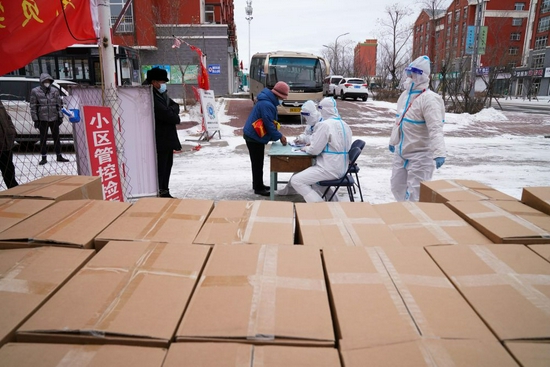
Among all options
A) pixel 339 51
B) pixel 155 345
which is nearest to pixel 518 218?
pixel 155 345

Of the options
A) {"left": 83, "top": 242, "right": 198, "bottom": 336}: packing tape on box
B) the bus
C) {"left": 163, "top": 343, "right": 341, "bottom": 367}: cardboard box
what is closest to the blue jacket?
{"left": 83, "top": 242, "right": 198, "bottom": 336}: packing tape on box

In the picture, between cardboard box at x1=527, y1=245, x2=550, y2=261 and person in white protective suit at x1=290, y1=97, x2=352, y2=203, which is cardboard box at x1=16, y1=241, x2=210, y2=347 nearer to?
cardboard box at x1=527, y1=245, x2=550, y2=261

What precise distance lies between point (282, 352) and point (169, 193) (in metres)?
4.94

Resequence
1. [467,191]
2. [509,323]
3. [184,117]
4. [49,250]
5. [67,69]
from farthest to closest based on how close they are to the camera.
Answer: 1. [184,117]
2. [67,69]
3. [467,191]
4. [49,250]
5. [509,323]

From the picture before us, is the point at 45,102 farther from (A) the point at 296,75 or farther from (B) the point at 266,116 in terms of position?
(A) the point at 296,75

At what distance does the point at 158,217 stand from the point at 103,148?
2332mm

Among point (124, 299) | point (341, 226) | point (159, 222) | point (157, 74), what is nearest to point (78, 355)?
point (124, 299)

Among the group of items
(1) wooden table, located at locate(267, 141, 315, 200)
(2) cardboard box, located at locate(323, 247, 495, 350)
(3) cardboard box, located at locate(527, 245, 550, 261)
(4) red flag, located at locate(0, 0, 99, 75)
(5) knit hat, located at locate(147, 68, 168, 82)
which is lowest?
(1) wooden table, located at locate(267, 141, 315, 200)

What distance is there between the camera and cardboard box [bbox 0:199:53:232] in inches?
78.5

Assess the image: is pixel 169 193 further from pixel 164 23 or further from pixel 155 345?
pixel 164 23

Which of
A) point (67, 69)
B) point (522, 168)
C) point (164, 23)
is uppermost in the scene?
point (164, 23)

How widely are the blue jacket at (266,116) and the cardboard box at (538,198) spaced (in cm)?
378

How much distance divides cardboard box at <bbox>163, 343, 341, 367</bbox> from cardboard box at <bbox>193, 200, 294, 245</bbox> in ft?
2.33

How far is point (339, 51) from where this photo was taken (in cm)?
6231
